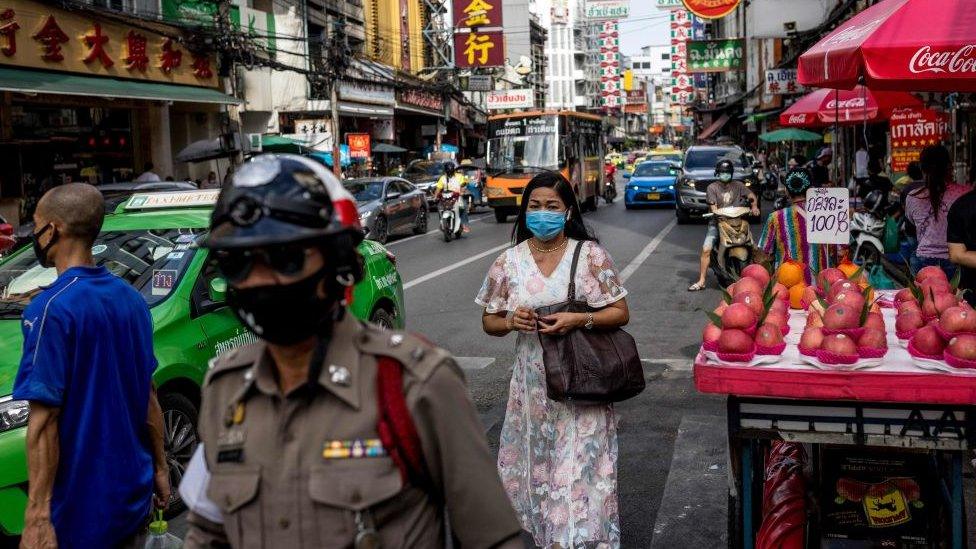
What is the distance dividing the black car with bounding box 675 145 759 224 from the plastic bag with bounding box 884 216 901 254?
1032 centimetres

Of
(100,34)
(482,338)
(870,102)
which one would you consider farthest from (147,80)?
(870,102)

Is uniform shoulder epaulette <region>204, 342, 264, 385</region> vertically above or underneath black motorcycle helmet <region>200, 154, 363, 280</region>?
underneath

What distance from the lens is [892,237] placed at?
1106cm

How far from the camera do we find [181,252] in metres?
6.38

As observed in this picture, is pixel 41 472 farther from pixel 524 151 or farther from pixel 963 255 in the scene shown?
pixel 524 151

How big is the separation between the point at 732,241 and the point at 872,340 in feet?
28.0

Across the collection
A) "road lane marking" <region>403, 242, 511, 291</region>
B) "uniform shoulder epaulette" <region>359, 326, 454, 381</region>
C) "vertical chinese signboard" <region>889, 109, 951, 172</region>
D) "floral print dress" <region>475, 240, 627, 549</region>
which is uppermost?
"vertical chinese signboard" <region>889, 109, 951, 172</region>

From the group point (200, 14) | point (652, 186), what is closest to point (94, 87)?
point (200, 14)

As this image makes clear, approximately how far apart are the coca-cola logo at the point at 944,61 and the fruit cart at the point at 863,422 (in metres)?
1.93

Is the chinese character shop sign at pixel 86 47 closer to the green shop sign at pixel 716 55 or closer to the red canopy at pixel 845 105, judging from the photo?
the red canopy at pixel 845 105

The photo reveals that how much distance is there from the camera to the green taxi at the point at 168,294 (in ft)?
18.3

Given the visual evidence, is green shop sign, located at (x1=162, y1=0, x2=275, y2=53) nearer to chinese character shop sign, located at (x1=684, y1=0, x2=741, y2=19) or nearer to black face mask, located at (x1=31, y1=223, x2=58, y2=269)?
chinese character shop sign, located at (x1=684, y1=0, x2=741, y2=19)

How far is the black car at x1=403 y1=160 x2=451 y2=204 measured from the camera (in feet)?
107

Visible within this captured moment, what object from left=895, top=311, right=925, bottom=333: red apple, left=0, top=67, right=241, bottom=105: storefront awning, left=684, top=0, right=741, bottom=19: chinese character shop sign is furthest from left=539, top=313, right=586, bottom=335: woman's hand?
left=684, top=0, right=741, bottom=19: chinese character shop sign
